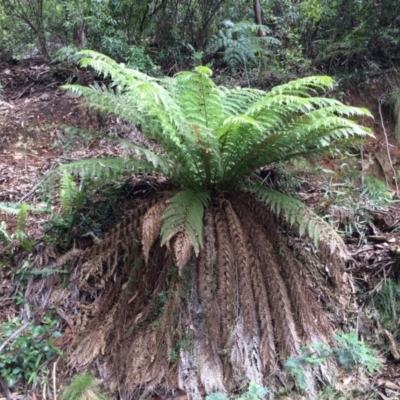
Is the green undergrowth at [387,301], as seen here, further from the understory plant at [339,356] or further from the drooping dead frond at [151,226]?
the drooping dead frond at [151,226]

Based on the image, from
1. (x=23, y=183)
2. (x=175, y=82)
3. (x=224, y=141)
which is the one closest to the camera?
(x=224, y=141)

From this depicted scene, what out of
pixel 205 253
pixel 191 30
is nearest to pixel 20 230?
pixel 205 253

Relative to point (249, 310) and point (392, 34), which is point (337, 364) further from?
point (392, 34)

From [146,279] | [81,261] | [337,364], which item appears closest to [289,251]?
[337,364]

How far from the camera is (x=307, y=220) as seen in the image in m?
2.23

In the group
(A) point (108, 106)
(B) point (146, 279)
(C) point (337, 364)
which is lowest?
(C) point (337, 364)

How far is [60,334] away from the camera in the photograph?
89.0 inches

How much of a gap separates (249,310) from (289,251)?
0.44 metres

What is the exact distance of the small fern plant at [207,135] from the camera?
2127 mm

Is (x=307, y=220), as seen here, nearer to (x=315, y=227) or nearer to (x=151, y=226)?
(x=315, y=227)

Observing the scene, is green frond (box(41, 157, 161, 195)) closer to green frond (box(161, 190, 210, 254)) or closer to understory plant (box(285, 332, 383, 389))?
green frond (box(161, 190, 210, 254))

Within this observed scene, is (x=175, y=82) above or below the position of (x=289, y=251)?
above

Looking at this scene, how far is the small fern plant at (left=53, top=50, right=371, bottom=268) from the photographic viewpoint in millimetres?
2127

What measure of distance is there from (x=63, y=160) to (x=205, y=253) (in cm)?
172
